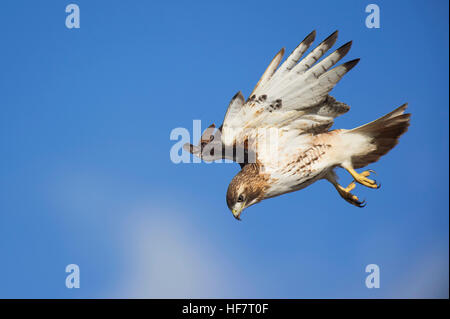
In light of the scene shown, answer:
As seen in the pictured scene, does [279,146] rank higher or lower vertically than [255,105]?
lower

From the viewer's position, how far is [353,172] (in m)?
4.91

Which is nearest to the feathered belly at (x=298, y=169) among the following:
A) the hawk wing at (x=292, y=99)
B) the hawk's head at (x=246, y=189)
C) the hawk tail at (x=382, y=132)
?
the hawk's head at (x=246, y=189)

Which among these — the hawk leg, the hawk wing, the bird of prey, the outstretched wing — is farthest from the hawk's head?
the hawk leg

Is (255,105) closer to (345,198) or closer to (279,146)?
(279,146)

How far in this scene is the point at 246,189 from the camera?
14.7ft

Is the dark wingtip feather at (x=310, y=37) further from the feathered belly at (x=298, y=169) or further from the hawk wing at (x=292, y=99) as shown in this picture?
the feathered belly at (x=298, y=169)

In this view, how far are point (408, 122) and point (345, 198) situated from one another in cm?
102

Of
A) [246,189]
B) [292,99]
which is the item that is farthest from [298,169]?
[292,99]

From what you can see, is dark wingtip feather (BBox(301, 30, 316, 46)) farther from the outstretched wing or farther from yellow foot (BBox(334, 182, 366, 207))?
yellow foot (BBox(334, 182, 366, 207))

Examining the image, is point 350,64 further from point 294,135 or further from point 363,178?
point 363,178

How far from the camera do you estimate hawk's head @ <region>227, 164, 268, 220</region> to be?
449 cm

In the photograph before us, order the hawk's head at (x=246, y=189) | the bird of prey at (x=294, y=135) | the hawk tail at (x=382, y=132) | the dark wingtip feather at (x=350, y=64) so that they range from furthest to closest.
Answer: the hawk tail at (x=382, y=132)
the hawk's head at (x=246, y=189)
the bird of prey at (x=294, y=135)
the dark wingtip feather at (x=350, y=64)

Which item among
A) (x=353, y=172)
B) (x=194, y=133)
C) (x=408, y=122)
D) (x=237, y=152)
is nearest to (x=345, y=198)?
(x=353, y=172)

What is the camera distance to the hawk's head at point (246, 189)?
14.7 ft
